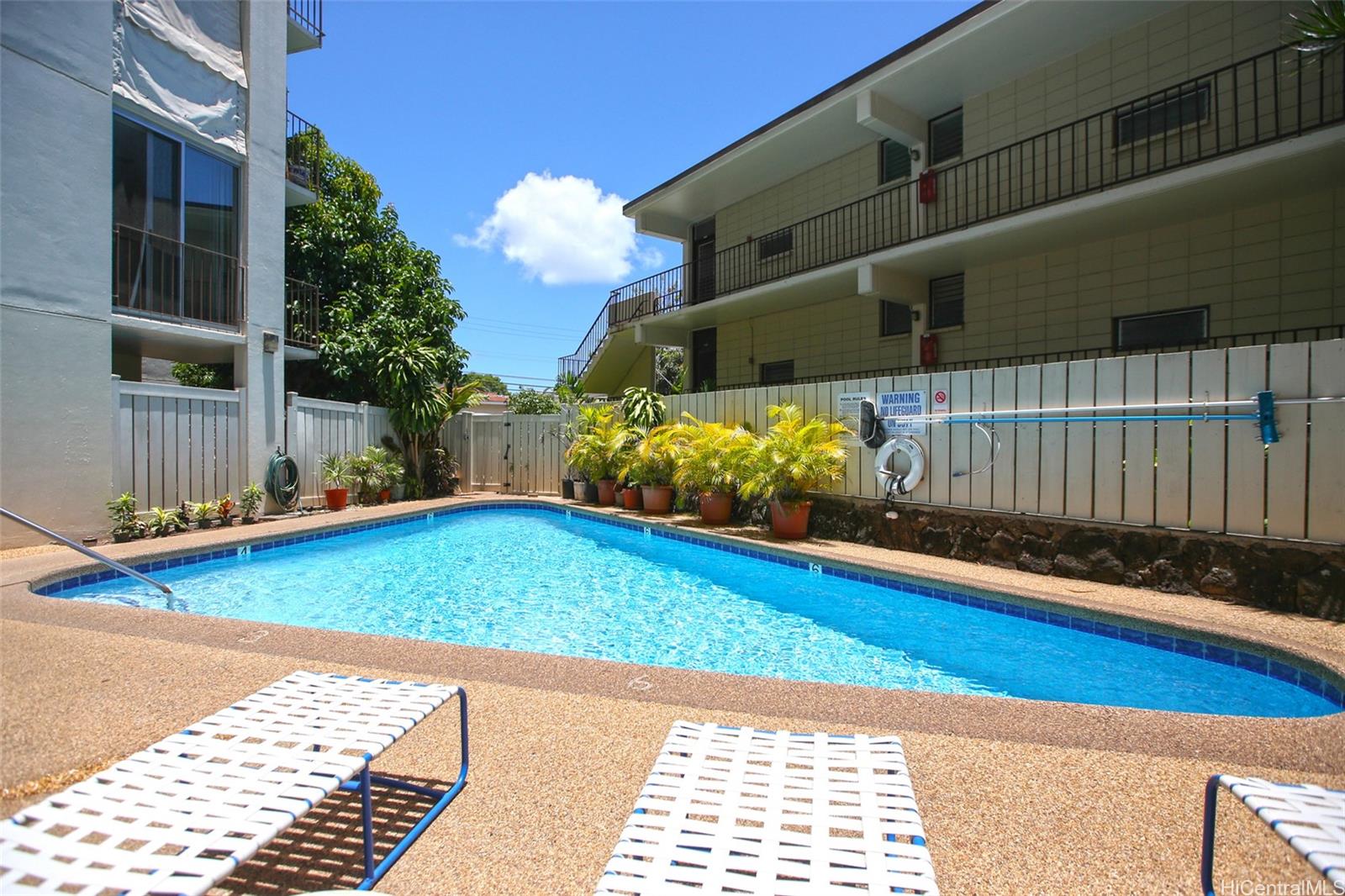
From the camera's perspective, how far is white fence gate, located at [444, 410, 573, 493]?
15.2 meters

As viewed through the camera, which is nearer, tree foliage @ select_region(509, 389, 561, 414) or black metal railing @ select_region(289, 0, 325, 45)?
black metal railing @ select_region(289, 0, 325, 45)

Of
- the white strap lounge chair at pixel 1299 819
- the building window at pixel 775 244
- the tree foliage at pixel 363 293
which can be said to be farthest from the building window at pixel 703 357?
the white strap lounge chair at pixel 1299 819

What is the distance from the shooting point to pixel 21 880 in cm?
134

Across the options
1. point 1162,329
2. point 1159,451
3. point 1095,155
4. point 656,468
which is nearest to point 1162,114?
point 1095,155

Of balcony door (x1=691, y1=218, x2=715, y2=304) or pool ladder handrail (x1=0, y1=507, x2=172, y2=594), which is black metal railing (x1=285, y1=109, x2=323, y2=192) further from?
pool ladder handrail (x1=0, y1=507, x2=172, y2=594)

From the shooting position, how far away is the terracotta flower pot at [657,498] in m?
11.8

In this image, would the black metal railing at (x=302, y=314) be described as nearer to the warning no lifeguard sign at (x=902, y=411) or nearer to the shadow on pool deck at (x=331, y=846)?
the warning no lifeguard sign at (x=902, y=411)

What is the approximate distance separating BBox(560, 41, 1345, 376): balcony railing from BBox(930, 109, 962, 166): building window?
54cm

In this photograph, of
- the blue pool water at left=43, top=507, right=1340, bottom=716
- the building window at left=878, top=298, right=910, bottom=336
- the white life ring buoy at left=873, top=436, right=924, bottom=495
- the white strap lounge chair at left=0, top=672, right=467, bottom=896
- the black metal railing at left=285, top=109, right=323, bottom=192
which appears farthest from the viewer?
the black metal railing at left=285, top=109, right=323, bottom=192

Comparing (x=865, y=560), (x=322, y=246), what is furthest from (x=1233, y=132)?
(x=322, y=246)

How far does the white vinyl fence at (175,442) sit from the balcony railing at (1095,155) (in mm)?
10130

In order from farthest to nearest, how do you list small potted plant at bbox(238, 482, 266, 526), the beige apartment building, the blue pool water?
1. small potted plant at bbox(238, 482, 266, 526)
2. the beige apartment building
3. the blue pool water

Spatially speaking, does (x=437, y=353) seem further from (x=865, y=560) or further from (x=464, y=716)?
(x=464, y=716)

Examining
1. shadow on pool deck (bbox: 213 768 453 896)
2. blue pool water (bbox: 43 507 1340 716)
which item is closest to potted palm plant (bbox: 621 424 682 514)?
blue pool water (bbox: 43 507 1340 716)
